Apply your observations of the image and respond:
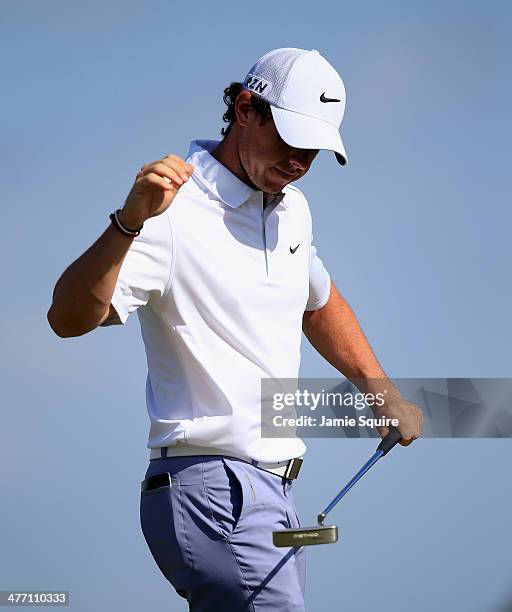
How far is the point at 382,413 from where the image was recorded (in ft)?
14.1

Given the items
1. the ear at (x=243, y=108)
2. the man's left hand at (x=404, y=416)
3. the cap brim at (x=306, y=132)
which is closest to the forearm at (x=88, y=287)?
the cap brim at (x=306, y=132)

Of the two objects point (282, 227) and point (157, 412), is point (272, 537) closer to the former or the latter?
point (157, 412)

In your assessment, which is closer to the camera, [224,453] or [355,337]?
[224,453]

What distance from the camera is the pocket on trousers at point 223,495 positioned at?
141 inches

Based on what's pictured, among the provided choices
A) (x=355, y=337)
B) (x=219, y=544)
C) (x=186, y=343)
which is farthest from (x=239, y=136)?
(x=219, y=544)

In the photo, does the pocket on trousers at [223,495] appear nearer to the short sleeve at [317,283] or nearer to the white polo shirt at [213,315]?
the white polo shirt at [213,315]

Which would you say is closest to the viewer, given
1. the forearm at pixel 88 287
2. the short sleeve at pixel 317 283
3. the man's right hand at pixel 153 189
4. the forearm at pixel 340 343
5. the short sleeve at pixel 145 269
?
the man's right hand at pixel 153 189

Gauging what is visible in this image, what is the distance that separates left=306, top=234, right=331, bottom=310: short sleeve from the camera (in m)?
4.36

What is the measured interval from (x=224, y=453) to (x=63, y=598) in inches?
96.9

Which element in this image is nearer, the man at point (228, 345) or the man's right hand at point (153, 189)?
the man's right hand at point (153, 189)

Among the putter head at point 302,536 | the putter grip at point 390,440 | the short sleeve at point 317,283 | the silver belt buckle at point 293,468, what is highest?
the short sleeve at point 317,283

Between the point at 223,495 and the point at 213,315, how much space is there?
568mm

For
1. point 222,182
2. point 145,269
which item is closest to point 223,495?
point 145,269

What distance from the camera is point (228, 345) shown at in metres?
3.67
